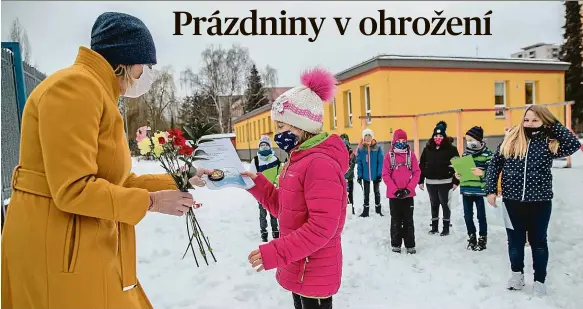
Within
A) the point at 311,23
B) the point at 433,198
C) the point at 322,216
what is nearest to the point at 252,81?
the point at 433,198

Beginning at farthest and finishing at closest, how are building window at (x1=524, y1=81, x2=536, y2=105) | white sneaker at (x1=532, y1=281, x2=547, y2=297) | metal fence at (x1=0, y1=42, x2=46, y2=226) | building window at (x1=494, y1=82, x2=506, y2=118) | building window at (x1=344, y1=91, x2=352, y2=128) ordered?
building window at (x1=344, y1=91, x2=352, y2=128), building window at (x1=524, y1=81, x2=536, y2=105), building window at (x1=494, y1=82, x2=506, y2=118), white sneaker at (x1=532, y1=281, x2=547, y2=297), metal fence at (x1=0, y1=42, x2=46, y2=226)

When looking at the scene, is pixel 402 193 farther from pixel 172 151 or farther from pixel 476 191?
pixel 172 151

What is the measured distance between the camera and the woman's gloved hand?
4.25 ft

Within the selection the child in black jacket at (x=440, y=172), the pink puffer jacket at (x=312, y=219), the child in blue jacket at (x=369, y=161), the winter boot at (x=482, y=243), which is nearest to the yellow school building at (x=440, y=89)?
the child in blue jacket at (x=369, y=161)

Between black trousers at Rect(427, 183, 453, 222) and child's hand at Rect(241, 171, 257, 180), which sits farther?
black trousers at Rect(427, 183, 453, 222)

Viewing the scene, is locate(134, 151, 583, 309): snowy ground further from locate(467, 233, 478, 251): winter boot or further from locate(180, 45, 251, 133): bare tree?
locate(180, 45, 251, 133): bare tree

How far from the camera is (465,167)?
5.02 meters

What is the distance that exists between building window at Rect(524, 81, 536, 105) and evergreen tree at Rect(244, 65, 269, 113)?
385 inches

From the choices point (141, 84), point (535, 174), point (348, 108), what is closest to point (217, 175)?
point (141, 84)

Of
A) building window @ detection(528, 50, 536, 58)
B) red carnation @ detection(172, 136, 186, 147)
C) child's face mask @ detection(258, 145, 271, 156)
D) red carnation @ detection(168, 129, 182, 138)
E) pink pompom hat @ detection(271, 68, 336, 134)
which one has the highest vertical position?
building window @ detection(528, 50, 536, 58)

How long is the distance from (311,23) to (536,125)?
6.66ft

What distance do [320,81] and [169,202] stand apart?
3.21 feet

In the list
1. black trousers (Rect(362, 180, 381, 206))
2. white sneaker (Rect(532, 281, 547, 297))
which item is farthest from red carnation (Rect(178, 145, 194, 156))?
black trousers (Rect(362, 180, 381, 206))

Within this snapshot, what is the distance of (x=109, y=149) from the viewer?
3.99ft
